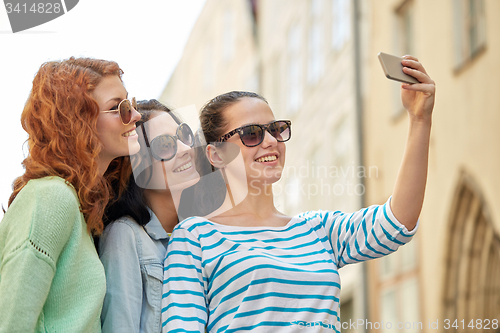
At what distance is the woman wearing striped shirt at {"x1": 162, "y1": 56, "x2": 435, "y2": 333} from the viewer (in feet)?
6.40

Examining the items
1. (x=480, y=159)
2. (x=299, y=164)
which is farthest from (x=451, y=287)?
(x=299, y=164)

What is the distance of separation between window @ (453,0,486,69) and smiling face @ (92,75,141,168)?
626cm

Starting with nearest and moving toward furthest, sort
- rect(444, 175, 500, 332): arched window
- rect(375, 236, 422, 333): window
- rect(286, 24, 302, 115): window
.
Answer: rect(444, 175, 500, 332): arched window, rect(375, 236, 422, 333): window, rect(286, 24, 302, 115): window

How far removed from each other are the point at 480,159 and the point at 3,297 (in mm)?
6815

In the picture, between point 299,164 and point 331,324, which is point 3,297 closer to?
point 331,324

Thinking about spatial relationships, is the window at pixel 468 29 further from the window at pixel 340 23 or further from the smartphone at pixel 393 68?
the smartphone at pixel 393 68

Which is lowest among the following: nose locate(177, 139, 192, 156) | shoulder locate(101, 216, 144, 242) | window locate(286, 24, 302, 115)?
window locate(286, 24, 302, 115)

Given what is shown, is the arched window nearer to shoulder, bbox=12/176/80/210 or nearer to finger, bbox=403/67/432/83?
finger, bbox=403/67/432/83

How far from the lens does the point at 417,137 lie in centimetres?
208

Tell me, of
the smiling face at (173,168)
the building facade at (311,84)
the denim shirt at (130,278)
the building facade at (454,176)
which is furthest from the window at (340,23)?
the denim shirt at (130,278)

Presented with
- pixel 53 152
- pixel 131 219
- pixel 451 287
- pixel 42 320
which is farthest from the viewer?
pixel 451 287

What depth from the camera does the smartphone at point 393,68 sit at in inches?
76.3

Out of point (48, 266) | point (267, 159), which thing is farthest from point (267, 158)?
point (48, 266)

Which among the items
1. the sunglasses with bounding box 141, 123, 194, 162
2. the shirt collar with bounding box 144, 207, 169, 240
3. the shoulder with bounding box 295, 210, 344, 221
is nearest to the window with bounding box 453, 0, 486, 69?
the shoulder with bounding box 295, 210, 344, 221
